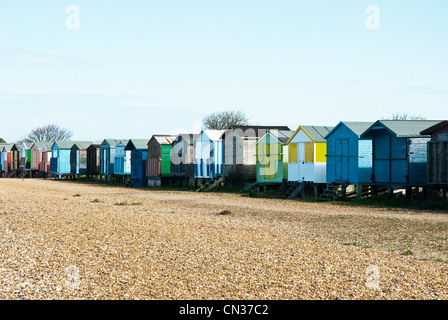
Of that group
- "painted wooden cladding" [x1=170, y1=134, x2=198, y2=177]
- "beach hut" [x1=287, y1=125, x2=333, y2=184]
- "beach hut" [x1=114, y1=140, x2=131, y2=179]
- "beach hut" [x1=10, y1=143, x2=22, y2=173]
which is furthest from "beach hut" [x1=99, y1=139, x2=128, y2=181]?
"beach hut" [x1=10, y1=143, x2=22, y2=173]

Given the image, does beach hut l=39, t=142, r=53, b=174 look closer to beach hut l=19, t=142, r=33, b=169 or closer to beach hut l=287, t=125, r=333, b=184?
beach hut l=19, t=142, r=33, b=169

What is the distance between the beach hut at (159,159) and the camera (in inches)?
1800

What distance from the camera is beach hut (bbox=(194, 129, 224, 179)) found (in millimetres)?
40969

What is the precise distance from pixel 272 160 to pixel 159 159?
12.3 meters

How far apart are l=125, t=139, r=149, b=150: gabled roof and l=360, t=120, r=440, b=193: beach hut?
2519cm

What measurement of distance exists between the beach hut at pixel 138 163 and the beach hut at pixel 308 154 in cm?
1794

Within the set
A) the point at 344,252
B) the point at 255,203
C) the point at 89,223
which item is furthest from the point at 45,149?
the point at 344,252

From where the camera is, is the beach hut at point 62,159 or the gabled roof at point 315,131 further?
the beach hut at point 62,159

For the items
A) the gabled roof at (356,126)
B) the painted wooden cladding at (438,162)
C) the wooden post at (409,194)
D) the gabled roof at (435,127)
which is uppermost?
the gabled roof at (356,126)

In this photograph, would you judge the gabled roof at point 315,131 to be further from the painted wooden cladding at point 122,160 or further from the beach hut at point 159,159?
the painted wooden cladding at point 122,160

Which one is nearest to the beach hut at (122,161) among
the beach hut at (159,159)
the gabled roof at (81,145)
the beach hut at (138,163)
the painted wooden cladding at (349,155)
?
the beach hut at (138,163)

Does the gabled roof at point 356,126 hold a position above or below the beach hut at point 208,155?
above
